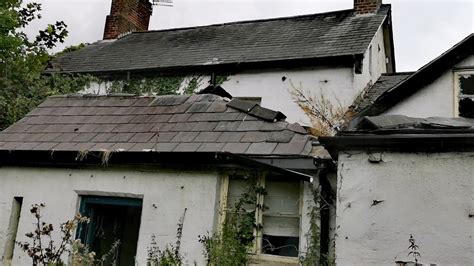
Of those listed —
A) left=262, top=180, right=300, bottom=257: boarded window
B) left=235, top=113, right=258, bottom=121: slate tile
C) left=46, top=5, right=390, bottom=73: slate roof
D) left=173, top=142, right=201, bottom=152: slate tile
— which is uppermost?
left=46, top=5, right=390, bottom=73: slate roof

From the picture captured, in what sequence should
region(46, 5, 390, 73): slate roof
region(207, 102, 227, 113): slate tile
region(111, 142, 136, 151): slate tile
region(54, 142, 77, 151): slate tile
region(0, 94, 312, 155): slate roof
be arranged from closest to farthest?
region(0, 94, 312, 155): slate roof → region(111, 142, 136, 151): slate tile → region(54, 142, 77, 151): slate tile → region(207, 102, 227, 113): slate tile → region(46, 5, 390, 73): slate roof

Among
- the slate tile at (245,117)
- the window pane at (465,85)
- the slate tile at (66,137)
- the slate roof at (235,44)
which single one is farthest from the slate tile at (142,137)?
the slate roof at (235,44)

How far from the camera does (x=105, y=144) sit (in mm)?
8852

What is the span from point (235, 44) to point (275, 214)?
36.5ft

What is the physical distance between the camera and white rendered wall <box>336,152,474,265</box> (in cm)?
542

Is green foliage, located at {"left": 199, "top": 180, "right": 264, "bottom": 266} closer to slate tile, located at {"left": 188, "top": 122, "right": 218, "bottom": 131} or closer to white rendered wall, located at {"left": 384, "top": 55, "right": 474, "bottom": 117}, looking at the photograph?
slate tile, located at {"left": 188, "top": 122, "right": 218, "bottom": 131}

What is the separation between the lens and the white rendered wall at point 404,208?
5418mm

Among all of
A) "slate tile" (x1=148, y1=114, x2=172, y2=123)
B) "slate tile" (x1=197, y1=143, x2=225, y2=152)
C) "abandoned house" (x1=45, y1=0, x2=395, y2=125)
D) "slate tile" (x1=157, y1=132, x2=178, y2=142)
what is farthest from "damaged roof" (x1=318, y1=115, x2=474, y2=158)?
"abandoned house" (x1=45, y1=0, x2=395, y2=125)

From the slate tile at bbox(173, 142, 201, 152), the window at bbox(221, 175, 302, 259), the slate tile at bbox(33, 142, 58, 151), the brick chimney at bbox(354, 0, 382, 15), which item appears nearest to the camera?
the window at bbox(221, 175, 302, 259)

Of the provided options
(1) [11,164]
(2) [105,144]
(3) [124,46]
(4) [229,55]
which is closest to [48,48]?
(3) [124,46]

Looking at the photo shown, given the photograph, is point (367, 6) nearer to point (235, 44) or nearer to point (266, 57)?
point (266, 57)

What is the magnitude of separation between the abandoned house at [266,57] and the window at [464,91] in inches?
158

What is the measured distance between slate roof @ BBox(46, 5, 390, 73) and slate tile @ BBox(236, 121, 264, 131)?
21.0ft

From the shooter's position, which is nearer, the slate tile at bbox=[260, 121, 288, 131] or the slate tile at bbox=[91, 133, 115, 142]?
the slate tile at bbox=[260, 121, 288, 131]
